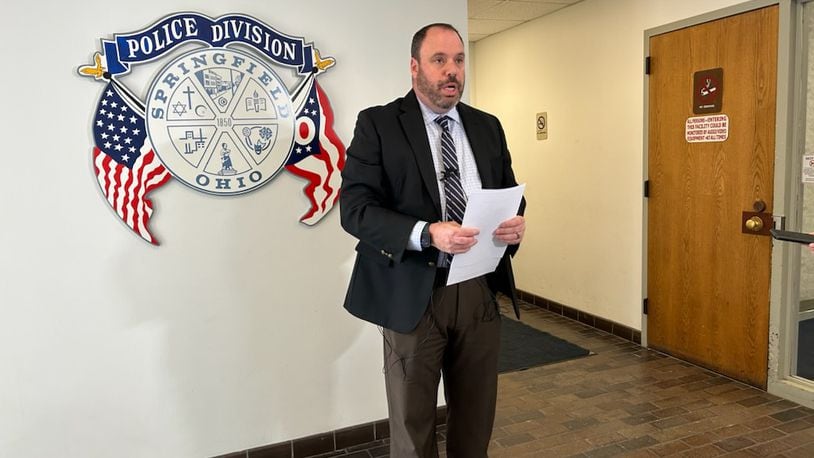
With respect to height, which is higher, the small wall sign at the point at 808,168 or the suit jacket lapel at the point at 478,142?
the suit jacket lapel at the point at 478,142

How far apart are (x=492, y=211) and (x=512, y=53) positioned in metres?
4.29

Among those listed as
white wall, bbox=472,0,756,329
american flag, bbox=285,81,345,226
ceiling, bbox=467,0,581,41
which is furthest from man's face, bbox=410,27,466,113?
ceiling, bbox=467,0,581,41

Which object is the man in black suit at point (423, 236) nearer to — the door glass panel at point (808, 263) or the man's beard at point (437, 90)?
the man's beard at point (437, 90)

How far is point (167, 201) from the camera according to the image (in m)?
2.49

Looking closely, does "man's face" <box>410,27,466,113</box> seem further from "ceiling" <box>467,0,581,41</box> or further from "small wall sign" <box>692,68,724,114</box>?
"ceiling" <box>467,0,581,41</box>

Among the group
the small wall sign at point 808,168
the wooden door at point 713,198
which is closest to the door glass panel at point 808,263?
the small wall sign at point 808,168

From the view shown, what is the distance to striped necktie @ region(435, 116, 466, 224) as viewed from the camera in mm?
1854

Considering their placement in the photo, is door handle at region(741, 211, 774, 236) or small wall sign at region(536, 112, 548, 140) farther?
small wall sign at region(536, 112, 548, 140)

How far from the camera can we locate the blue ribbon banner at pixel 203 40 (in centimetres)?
236

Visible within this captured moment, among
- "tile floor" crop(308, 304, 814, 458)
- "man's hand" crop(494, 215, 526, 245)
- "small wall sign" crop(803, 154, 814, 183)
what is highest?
"small wall sign" crop(803, 154, 814, 183)

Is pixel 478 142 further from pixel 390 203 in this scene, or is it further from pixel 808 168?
pixel 808 168

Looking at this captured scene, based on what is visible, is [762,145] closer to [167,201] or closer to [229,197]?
[229,197]

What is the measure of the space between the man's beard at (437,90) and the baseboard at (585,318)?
3.10 meters

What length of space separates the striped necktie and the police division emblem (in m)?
0.93
